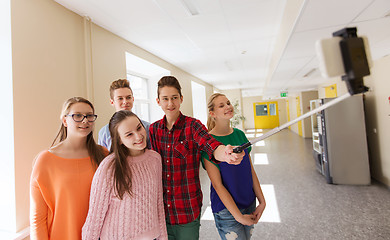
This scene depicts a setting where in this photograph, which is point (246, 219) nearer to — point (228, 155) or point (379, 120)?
point (228, 155)

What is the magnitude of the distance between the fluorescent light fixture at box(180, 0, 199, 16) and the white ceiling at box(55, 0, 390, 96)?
0.14ft

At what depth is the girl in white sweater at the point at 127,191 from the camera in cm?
103

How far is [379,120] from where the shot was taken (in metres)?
3.82

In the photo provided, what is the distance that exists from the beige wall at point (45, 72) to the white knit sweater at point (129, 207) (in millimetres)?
1350

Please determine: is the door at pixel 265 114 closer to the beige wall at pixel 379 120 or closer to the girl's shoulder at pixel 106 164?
the beige wall at pixel 379 120

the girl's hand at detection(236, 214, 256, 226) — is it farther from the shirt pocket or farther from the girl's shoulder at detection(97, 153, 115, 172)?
the girl's shoulder at detection(97, 153, 115, 172)

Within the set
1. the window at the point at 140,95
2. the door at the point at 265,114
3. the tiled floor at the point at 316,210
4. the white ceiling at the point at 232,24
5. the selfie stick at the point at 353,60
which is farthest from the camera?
the door at the point at 265,114

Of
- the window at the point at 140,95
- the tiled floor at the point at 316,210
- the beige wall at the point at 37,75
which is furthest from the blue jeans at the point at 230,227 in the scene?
the window at the point at 140,95

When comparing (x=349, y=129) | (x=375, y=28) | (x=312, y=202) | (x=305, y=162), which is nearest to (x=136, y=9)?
(x=375, y=28)

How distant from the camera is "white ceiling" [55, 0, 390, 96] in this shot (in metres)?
2.20

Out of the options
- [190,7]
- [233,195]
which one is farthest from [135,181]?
[190,7]

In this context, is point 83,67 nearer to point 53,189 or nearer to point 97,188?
point 53,189

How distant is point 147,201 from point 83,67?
7.33 feet

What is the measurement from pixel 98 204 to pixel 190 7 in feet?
8.07
